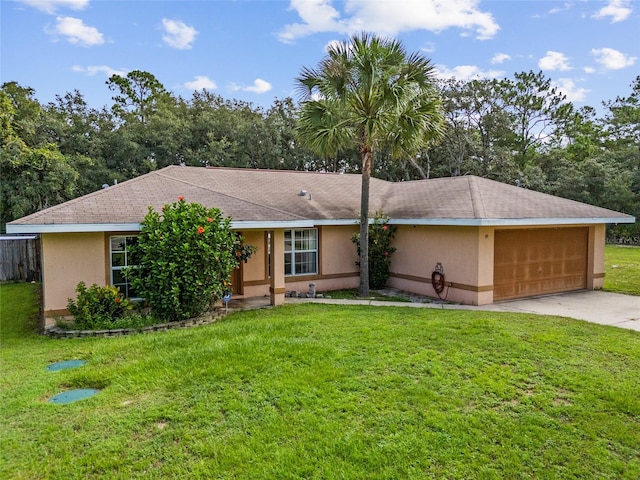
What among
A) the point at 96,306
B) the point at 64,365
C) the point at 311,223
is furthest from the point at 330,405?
the point at 311,223

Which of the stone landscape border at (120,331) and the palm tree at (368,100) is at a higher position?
the palm tree at (368,100)

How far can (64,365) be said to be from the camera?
6.78m

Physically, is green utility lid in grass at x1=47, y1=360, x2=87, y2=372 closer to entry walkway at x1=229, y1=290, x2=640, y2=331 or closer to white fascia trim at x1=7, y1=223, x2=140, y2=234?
white fascia trim at x1=7, y1=223, x2=140, y2=234

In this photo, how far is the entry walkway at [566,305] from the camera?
9.90m

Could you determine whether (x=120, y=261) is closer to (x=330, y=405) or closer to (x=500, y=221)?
(x=330, y=405)

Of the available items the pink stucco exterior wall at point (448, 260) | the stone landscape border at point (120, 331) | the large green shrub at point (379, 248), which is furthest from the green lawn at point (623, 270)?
the stone landscape border at point (120, 331)

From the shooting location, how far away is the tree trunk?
12297mm

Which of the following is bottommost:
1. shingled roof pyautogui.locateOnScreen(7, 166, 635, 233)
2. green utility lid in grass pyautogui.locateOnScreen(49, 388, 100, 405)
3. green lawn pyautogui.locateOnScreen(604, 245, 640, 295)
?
green utility lid in grass pyautogui.locateOnScreen(49, 388, 100, 405)

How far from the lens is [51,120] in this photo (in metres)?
23.7

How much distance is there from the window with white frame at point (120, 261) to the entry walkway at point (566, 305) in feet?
8.63

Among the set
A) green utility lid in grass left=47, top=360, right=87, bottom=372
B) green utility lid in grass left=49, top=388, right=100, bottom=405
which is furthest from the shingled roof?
green utility lid in grass left=49, top=388, right=100, bottom=405

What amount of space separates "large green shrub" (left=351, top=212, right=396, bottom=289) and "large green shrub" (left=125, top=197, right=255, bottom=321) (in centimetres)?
590

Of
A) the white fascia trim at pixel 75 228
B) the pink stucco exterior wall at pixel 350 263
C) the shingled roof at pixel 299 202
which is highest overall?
the shingled roof at pixel 299 202

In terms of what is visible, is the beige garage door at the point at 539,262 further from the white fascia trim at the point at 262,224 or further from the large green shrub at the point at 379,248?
the white fascia trim at the point at 262,224
